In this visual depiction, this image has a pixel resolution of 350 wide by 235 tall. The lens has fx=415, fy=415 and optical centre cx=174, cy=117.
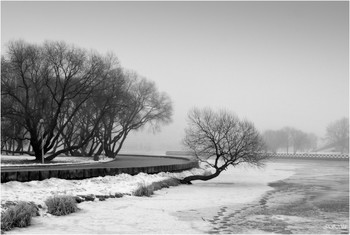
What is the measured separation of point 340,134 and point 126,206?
459 feet

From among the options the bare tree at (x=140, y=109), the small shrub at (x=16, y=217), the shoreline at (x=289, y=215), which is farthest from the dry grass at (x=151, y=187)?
the bare tree at (x=140, y=109)

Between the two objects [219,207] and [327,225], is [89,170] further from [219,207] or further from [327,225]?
[327,225]

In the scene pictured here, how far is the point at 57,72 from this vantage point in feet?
122

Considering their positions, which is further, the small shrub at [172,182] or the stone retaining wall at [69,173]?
the small shrub at [172,182]

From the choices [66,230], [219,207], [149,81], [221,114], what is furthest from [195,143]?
[149,81]

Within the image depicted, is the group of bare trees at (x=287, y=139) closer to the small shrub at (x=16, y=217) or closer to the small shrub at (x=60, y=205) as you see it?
the small shrub at (x=60, y=205)

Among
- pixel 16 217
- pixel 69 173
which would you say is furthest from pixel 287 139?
pixel 16 217

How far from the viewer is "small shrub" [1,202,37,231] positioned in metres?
13.7

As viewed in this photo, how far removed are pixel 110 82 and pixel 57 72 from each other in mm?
6823

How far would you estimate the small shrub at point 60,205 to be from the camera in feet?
53.8

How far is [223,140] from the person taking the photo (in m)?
33.8

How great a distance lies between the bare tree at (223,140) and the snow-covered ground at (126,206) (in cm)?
525

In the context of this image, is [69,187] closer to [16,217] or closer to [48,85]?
[16,217]

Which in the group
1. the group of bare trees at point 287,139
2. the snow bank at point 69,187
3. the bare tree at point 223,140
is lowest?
the snow bank at point 69,187
